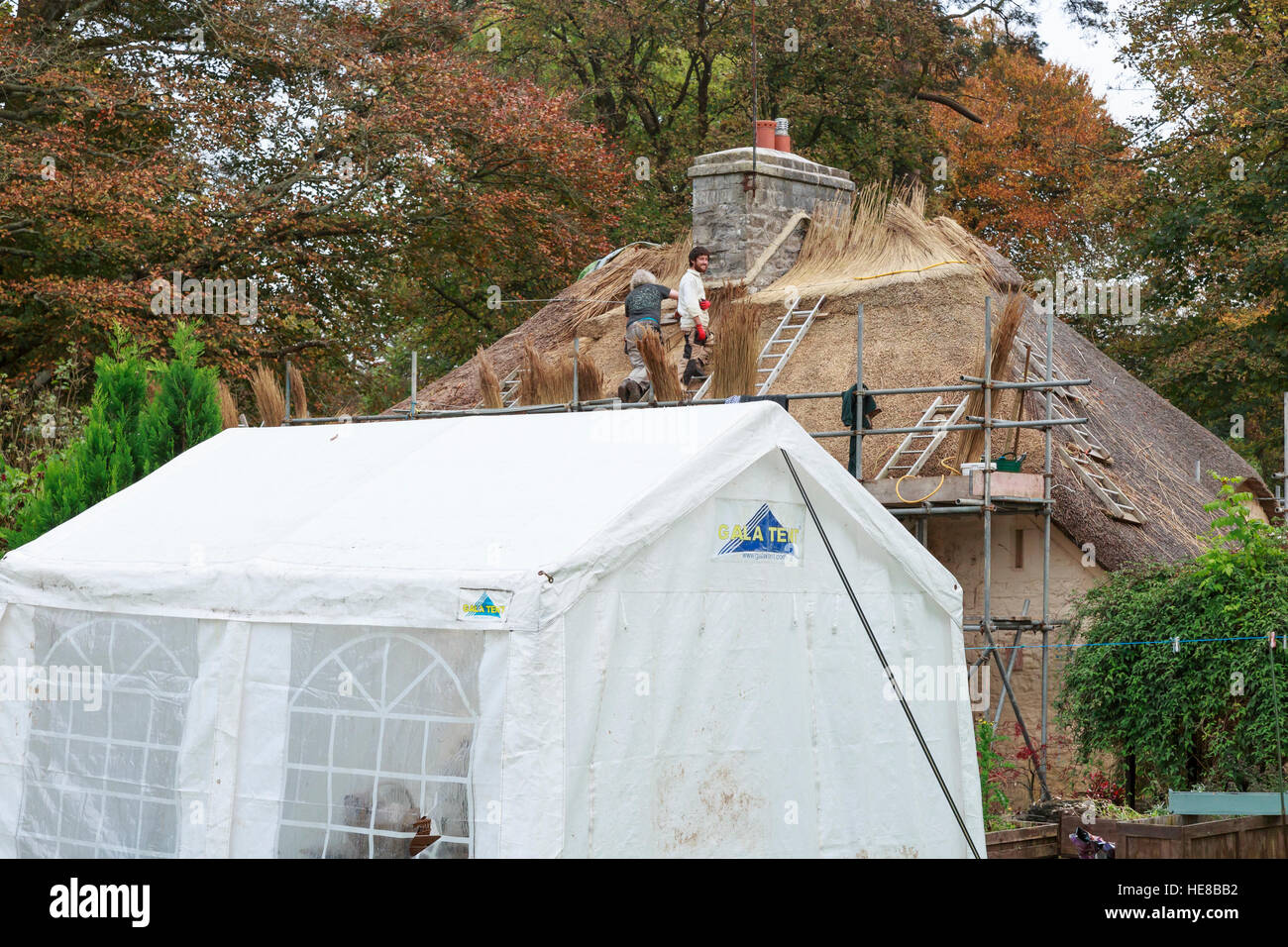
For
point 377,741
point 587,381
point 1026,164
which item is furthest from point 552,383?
point 1026,164

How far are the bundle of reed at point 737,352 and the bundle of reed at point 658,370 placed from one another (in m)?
0.31

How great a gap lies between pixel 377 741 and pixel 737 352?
13.7 feet

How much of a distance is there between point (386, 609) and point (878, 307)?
7.83m

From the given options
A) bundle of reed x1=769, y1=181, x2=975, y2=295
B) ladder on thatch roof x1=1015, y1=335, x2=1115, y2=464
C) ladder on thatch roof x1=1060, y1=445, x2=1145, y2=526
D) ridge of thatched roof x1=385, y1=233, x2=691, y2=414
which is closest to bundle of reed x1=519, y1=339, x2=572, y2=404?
ridge of thatched roof x1=385, y1=233, x2=691, y2=414

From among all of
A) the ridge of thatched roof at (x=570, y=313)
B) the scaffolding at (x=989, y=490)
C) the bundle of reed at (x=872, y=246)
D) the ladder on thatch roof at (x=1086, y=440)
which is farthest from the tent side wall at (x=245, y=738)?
the bundle of reed at (x=872, y=246)

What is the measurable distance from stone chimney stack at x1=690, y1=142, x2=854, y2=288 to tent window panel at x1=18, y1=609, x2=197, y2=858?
8.24m

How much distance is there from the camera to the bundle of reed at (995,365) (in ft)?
34.8

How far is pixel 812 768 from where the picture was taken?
7.00m

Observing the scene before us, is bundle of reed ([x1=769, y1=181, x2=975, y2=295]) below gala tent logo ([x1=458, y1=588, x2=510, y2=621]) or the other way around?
the other way around

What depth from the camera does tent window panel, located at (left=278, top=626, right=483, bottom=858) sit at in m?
6.35

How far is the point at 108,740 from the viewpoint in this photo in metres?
7.59

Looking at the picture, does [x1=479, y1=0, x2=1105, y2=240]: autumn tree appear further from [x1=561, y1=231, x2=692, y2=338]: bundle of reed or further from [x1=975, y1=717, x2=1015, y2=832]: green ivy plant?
[x1=975, y1=717, x2=1015, y2=832]: green ivy plant
